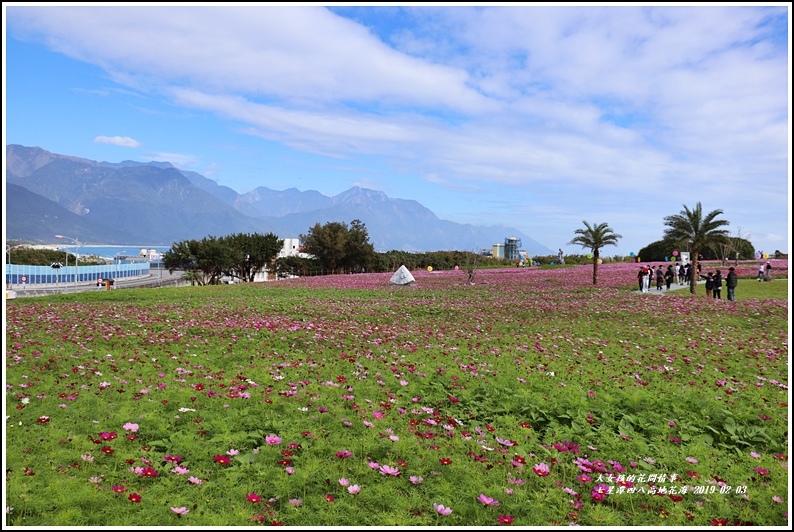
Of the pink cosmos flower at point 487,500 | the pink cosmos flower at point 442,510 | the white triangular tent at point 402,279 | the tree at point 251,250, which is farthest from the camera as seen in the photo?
the tree at point 251,250

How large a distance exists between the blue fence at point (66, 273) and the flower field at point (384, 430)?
6142cm

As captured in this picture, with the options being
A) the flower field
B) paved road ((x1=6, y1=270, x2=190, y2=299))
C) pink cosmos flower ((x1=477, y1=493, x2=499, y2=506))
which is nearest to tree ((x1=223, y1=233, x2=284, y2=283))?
paved road ((x1=6, y1=270, x2=190, y2=299))

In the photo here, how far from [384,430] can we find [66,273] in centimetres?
9483

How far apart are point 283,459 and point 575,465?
128 inches

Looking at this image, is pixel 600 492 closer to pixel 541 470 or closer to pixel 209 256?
pixel 541 470

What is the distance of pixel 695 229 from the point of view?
105ft

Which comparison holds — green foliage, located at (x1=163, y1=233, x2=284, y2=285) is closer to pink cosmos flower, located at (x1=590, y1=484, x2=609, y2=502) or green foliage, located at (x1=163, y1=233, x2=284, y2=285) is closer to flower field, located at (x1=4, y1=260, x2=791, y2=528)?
flower field, located at (x1=4, y1=260, x2=791, y2=528)

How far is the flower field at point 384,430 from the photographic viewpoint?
4461 mm

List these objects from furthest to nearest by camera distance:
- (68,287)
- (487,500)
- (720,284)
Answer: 1. (68,287)
2. (720,284)
3. (487,500)

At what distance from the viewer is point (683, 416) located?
734 cm

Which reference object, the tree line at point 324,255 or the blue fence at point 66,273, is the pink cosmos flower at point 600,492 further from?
the blue fence at point 66,273

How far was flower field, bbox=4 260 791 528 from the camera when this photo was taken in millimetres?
4461

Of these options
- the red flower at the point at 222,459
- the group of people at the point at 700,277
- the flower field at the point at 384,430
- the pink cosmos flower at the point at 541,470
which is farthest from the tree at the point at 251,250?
the pink cosmos flower at the point at 541,470

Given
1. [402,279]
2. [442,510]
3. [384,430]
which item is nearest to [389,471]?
A: [442,510]
